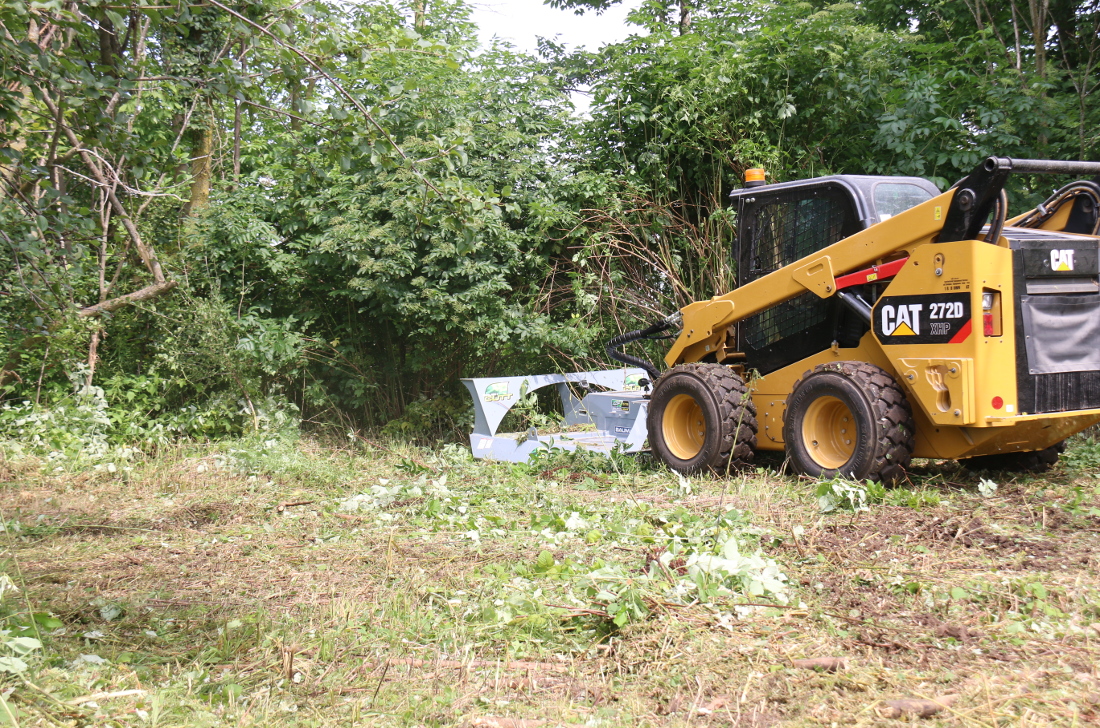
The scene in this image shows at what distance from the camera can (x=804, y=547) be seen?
407cm

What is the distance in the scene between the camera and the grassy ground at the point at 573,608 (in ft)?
8.32

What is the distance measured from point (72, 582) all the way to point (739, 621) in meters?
3.02

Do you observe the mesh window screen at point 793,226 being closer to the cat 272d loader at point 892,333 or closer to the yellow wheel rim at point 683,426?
the cat 272d loader at point 892,333

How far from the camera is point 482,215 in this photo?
780cm

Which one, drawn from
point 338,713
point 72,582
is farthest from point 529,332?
point 338,713

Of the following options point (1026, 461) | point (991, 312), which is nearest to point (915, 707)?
point (991, 312)

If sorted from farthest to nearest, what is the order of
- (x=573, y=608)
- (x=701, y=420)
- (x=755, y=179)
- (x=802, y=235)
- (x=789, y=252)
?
(x=755, y=179) < (x=701, y=420) < (x=789, y=252) < (x=802, y=235) < (x=573, y=608)

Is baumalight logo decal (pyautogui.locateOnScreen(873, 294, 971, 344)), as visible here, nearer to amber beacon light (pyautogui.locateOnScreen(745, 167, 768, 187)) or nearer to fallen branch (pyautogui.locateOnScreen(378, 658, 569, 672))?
amber beacon light (pyautogui.locateOnScreen(745, 167, 768, 187))

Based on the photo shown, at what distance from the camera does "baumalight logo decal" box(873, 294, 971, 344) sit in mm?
4715

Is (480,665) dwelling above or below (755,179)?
below

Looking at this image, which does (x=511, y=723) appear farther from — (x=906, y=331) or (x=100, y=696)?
(x=906, y=331)

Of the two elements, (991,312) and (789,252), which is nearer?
(991,312)

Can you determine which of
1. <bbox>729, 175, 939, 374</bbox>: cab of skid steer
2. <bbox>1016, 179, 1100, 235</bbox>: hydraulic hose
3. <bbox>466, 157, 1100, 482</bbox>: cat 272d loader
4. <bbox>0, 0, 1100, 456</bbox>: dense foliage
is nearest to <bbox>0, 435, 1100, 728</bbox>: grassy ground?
<bbox>466, 157, 1100, 482</bbox>: cat 272d loader

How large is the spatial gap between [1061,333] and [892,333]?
0.89m
